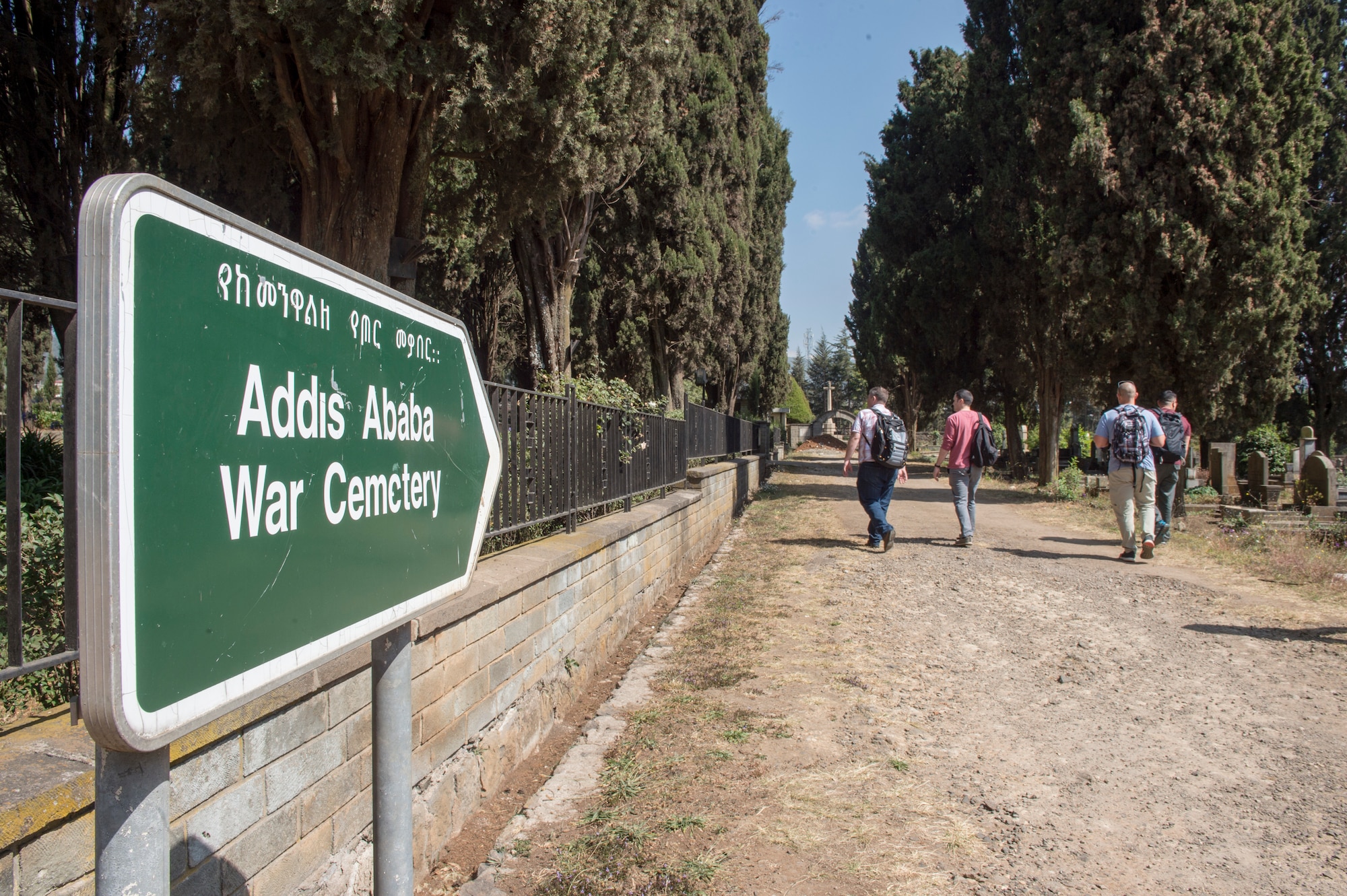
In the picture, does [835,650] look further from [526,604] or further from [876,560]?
[876,560]

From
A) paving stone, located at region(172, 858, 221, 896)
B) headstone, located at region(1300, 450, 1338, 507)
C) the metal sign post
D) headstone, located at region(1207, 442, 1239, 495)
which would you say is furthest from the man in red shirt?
headstone, located at region(1207, 442, 1239, 495)

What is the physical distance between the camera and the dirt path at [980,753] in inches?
113

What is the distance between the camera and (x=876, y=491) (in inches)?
360

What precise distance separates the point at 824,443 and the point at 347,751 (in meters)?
67.5

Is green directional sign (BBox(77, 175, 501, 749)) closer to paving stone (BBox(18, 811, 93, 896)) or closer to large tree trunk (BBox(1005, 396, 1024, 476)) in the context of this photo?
paving stone (BBox(18, 811, 93, 896))

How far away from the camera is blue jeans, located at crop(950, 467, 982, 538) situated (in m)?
9.31

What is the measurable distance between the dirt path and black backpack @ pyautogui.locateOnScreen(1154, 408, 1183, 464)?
3270mm

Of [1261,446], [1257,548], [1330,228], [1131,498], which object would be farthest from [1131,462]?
[1330,228]

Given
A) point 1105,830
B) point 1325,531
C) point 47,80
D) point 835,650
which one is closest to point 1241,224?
point 1325,531

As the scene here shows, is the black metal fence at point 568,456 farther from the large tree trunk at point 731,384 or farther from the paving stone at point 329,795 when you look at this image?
the large tree trunk at point 731,384

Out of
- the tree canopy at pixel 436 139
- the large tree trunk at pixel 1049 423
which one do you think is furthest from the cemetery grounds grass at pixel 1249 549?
the tree canopy at pixel 436 139

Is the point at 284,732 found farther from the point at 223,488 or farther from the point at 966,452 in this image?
the point at 966,452

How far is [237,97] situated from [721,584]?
675cm

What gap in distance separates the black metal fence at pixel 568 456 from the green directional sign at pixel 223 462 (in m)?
0.91
